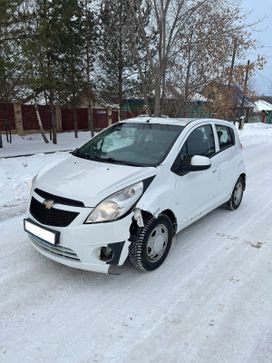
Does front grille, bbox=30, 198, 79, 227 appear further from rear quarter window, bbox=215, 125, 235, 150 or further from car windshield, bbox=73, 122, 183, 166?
rear quarter window, bbox=215, 125, 235, 150

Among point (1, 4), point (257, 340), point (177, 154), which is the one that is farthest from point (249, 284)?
point (1, 4)

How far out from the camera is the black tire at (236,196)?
549cm

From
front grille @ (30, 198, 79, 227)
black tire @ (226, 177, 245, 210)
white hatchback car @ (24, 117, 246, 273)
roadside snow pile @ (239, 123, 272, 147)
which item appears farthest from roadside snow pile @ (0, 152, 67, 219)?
roadside snow pile @ (239, 123, 272, 147)

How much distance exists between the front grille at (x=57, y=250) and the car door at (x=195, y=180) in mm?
1352

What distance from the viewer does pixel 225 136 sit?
205 inches

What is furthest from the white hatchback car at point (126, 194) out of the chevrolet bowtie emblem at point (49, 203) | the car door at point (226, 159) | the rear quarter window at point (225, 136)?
the rear quarter window at point (225, 136)

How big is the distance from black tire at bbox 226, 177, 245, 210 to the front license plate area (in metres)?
3.34

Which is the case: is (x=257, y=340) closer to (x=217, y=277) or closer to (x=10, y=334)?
(x=217, y=277)

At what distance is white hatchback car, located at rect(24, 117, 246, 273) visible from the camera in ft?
10.1

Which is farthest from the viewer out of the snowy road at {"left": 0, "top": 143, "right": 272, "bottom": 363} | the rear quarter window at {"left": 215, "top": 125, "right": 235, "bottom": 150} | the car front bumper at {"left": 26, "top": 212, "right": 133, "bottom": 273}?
the rear quarter window at {"left": 215, "top": 125, "right": 235, "bottom": 150}

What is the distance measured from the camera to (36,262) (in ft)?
12.1

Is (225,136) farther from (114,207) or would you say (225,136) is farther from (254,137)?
(254,137)

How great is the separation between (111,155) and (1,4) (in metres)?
8.97

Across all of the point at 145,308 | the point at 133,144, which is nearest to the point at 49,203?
the point at 145,308
